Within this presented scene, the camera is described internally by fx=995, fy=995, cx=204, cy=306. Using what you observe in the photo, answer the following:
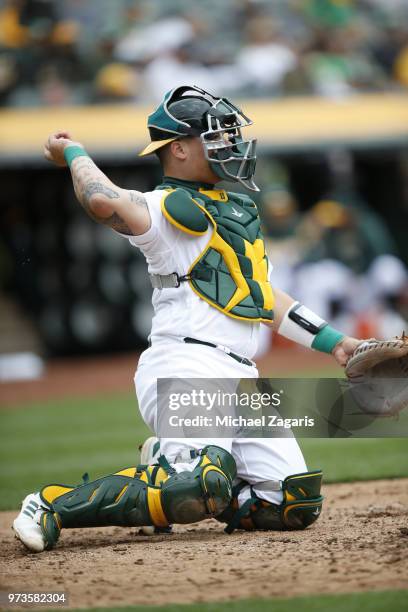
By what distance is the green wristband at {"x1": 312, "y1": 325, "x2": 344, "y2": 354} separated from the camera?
457 cm

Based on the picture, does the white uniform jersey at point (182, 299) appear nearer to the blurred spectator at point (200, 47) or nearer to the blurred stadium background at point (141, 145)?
the blurred stadium background at point (141, 145)

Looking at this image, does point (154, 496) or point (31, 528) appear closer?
point (154, 496)

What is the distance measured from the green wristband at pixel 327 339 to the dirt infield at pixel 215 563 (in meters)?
0.81

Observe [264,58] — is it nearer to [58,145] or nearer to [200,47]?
[200,47]

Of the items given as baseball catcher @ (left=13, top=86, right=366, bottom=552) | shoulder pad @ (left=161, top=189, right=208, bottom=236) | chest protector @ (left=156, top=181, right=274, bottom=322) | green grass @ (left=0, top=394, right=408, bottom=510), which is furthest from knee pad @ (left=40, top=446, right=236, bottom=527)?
green grass @ (left=0, top=394, right=408, bottom=510)

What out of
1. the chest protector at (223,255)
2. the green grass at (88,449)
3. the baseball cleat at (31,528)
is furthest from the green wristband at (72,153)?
the green grass at (88,449)

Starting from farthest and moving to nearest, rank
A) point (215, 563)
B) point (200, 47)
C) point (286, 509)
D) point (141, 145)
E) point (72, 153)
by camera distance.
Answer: point (200, 47)
point (141, 145)
point (286, 509)
point (72, 153)
point (215, 563)

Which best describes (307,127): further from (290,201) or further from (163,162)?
(163,162)

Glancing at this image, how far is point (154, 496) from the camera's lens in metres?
4.00

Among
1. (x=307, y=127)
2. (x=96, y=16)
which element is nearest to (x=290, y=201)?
(x=307, y=127)

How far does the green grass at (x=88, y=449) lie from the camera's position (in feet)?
20.9

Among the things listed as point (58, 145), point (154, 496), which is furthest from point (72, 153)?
point (154, 496)

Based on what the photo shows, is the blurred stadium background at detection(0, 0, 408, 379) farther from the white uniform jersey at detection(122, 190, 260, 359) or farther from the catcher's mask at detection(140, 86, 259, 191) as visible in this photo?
the white uniform jersey at detection(122, 190, 260, 359)

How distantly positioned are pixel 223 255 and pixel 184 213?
288 mm
